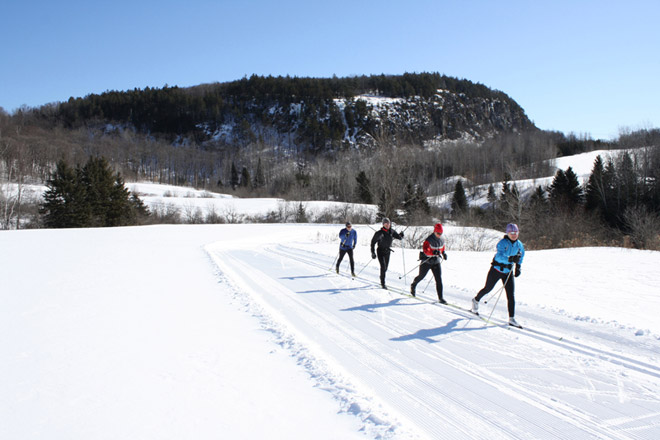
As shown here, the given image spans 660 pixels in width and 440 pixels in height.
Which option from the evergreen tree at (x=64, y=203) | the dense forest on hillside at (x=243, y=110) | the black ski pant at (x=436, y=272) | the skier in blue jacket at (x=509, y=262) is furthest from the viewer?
the dense forest on hillside at (x=243, y=110)

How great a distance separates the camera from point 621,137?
2167 inches

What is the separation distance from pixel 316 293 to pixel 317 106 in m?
170

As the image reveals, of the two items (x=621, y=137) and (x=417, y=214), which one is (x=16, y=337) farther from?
(x=621, y=137)

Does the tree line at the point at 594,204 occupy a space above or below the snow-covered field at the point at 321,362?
above

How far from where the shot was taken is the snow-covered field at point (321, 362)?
337cm

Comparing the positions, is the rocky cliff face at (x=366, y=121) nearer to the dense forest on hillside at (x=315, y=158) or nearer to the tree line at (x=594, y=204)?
the dense forest on hillside at (x=315, y=158)

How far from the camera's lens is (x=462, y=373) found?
4.41 m

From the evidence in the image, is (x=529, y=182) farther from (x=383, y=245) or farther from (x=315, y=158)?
(x=315, y=158)

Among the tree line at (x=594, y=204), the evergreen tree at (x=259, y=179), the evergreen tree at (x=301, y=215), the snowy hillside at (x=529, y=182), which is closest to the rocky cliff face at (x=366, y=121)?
the evergreen tree at (x=259, y=179)

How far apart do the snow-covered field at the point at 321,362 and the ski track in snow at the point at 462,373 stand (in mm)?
22

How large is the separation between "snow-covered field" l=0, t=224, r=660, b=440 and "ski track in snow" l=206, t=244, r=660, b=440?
2 centimetres

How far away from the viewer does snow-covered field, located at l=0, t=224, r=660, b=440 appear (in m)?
3.37

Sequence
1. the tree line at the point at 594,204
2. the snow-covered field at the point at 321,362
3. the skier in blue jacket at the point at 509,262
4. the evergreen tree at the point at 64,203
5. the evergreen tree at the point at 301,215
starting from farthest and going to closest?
1. the evergreen tree at the point at 301,215
2. the evergreen tree at the point at 64,203
3. the tree line at the point at 594,204
4. the skier in blue jacket at the point at 509,262
5. the snow-covered field at the point at 321,362

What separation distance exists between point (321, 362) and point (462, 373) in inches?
74.0
